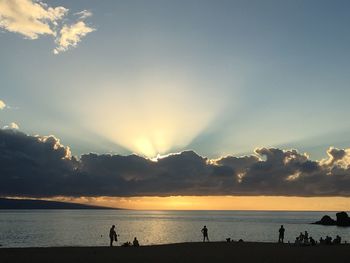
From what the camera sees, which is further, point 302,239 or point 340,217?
point 340,217

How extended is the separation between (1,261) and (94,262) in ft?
19.6

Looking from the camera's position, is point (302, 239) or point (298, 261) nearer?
point (298, 261)

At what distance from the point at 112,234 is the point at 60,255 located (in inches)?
440

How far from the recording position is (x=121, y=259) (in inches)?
1172

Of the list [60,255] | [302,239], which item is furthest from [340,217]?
[60,255]

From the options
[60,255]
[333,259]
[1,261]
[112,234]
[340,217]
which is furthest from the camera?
[340,217]

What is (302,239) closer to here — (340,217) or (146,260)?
(146,260)

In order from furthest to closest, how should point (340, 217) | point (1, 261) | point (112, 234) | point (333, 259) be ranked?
point (340, 217)
point (112, 234)
point (333, 259)
point (1, 261)

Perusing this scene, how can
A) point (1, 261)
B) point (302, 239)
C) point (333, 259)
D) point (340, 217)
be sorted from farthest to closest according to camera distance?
1. point (340, 217)
2. point (302, 239)
3. point (333, 259)
4. point (1, 261)

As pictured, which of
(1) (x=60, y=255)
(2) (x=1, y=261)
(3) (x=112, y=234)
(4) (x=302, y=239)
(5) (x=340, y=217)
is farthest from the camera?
(5) (x=340, y=217)

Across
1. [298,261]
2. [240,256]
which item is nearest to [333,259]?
[298,261]

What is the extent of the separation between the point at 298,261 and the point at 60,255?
1686cm

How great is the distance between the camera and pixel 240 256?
31.8 meters

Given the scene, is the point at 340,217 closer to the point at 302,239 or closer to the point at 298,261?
the point at 302,239
